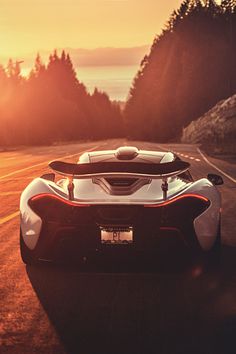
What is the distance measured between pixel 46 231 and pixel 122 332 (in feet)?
5.95

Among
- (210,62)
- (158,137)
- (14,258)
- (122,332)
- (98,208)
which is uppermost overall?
(98,208)

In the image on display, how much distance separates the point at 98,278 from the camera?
635 centimetres

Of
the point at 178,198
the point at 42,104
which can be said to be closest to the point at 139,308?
the point at 178,198

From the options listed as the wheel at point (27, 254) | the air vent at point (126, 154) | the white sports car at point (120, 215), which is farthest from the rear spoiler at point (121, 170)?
the wheel at point (27, 254)

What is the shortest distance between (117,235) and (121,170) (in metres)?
0.76

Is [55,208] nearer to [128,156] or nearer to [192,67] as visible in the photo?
[128,156]

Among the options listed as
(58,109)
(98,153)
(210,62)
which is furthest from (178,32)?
(98,153)

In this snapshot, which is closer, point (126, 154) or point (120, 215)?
point (120, 215)

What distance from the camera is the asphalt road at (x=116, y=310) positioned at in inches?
171

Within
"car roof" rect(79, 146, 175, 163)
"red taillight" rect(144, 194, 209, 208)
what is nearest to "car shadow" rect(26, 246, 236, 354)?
"red taillight" rect(144, 194, 209, 208)

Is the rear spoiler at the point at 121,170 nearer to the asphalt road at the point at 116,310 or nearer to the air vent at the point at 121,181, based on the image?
the air vent at the point at 121,181

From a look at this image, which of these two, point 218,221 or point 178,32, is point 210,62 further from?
point 218,221

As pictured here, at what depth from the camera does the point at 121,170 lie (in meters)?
6.42

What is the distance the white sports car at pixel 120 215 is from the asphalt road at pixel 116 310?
0.28m
